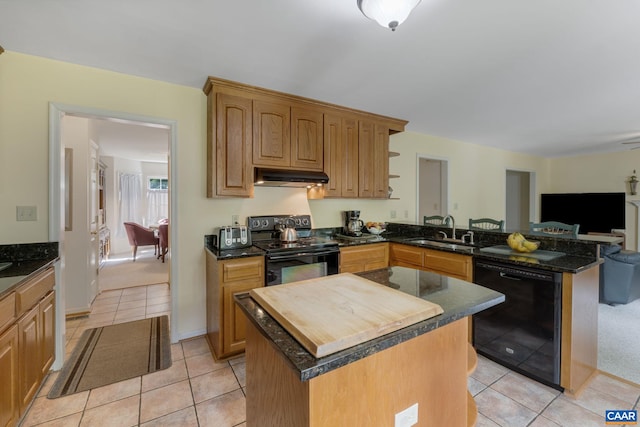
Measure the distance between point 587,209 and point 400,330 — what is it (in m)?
7.85

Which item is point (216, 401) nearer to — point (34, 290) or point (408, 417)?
point (34, 290)

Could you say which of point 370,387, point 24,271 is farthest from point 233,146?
point 370,387

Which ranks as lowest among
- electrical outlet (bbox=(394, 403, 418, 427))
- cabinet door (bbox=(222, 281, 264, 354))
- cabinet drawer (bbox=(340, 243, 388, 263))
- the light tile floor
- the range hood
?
the light tile floor

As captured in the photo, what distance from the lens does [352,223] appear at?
3639 millimetres

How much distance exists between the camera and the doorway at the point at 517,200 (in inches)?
282

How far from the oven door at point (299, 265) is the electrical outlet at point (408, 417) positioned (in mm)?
1625

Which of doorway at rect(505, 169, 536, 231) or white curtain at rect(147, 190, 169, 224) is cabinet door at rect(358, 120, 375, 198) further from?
white curtain at rect(147, 190, 169, 224)

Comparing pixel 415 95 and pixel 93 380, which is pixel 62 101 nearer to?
pixel 93 380

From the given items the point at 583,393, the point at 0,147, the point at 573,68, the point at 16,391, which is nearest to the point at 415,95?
the point at 573,68

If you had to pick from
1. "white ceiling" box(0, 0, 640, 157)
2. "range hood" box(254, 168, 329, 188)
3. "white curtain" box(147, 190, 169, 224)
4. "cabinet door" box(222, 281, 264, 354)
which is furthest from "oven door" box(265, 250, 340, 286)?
"white curtain" box(147, 190, 169, 224)

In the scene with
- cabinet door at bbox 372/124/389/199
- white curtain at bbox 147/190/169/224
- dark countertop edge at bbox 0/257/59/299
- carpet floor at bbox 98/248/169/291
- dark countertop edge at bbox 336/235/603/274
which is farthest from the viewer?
white curtain at bbox 147/190/169/224

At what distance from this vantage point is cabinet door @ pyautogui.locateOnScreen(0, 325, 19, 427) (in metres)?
1.40

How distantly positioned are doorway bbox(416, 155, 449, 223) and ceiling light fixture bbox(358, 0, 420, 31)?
333cm

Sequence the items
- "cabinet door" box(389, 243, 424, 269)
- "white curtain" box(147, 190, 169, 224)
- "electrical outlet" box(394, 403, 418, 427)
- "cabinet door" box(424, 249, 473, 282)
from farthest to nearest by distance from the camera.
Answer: "white curtain" box(147, 190, 169, 224)
"cabinet door" box(389, 243, 424, 269)
"cabinet door" box(424, 249, 473, 282)
"electrical outlet" box(394, 403, 418, 427)
